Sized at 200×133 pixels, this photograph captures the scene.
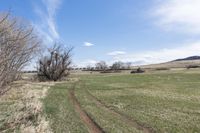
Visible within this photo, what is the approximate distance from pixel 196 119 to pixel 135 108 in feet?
14.3

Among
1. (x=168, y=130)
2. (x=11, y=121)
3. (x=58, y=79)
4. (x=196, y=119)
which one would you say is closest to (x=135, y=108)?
(x=196, y=119)

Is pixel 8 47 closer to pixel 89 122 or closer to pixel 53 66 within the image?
pixel 89 122

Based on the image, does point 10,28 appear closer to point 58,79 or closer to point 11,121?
point 11,121

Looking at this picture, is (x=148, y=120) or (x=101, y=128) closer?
(x=101, y=128)

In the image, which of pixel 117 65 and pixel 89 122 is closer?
pixel 89 122

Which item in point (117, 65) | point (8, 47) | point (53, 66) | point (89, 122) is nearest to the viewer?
point (8, 47)

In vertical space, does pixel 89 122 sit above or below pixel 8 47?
below

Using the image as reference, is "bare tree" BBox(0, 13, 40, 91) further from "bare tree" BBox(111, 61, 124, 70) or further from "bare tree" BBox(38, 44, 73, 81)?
"bare tree" BBox(111, 61, 124, 70)

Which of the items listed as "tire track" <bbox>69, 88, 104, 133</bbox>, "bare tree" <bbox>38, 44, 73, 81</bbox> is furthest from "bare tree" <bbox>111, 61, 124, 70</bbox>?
"tire track" <bbox>69, 88, 104, 133</bbox>

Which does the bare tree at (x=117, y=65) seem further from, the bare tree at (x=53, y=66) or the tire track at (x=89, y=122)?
the tire track at (x=89, y=122)

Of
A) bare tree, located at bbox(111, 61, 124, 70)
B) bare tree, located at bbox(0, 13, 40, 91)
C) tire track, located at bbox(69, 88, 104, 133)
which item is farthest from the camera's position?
bare tree, located at bbox(111, 61, 124, 70)

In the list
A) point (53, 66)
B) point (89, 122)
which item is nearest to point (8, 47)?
point (89, 122)

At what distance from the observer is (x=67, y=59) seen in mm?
55438

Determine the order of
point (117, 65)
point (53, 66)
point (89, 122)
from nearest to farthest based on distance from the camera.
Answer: point (89, 122), point (53, 66), point (117, 65)
